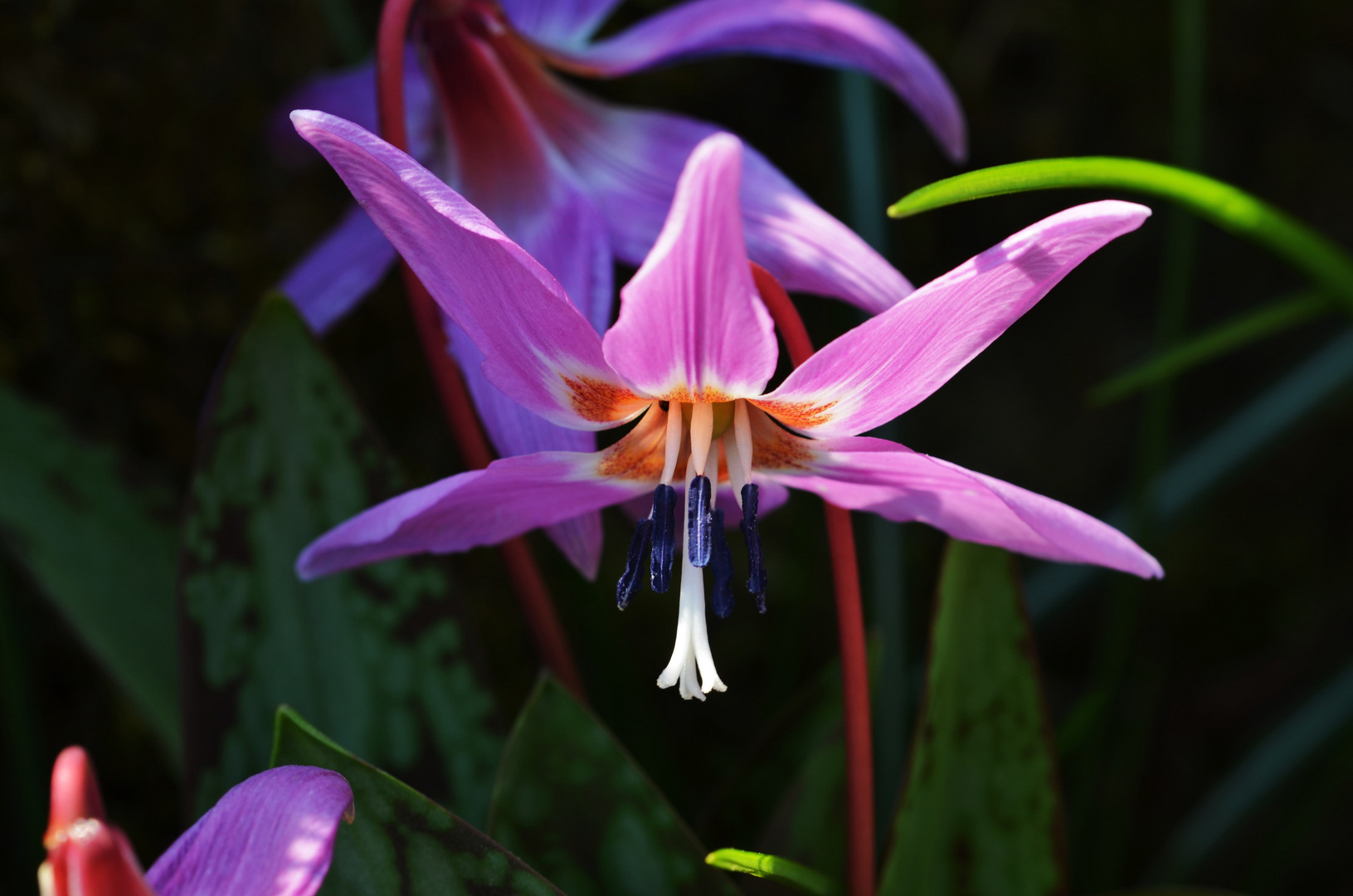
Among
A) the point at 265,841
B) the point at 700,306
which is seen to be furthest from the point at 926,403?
the point at 265,841

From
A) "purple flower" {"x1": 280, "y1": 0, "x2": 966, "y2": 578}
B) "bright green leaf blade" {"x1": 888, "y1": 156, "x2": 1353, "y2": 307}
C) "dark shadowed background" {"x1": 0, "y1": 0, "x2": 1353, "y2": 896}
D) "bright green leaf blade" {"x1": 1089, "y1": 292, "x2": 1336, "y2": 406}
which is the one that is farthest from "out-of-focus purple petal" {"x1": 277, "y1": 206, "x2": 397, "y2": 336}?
"bright green leaf blade" {"x1": 1089, "y1": 292, "x2": 1336, "y2": 406}

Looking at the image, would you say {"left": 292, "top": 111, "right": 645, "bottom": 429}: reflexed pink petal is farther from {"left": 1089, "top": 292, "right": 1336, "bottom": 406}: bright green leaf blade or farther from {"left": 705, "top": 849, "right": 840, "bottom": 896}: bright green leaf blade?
{"left": 1089, "top": 292, "right": 1336, "bottom": 406}: bright green leaf blade

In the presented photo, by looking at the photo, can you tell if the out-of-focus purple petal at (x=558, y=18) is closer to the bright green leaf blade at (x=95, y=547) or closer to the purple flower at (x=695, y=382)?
the purple flower at (x=695, y=382)

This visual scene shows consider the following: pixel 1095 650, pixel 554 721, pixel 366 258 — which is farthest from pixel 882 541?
pixel 1095 650

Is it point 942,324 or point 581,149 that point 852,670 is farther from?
point 581,149

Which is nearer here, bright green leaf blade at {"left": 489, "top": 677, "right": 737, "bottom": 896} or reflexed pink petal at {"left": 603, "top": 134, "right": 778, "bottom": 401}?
reflexed pink petal at {"left": 603, "top": 134, "right": 778, "bottom": 401}
